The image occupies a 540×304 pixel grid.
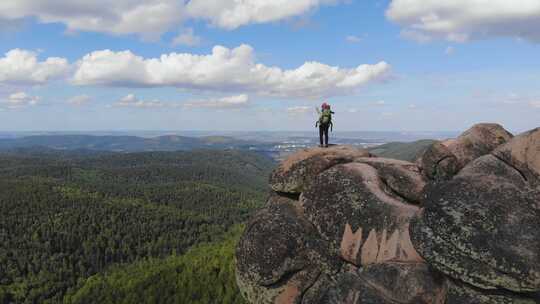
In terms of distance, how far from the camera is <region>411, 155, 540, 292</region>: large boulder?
1694 centimetres

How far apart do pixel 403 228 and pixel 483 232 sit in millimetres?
4933

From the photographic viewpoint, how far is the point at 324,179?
26594mm

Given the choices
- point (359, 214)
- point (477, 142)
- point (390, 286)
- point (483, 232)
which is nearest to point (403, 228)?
point (359, 214)

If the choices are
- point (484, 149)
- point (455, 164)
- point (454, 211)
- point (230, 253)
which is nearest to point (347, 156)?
point (455, 164)

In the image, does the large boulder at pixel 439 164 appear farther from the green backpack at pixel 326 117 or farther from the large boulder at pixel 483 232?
the green backpack at pixel 326 117

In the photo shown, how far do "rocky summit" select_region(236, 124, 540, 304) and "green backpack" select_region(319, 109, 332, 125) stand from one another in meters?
3.63

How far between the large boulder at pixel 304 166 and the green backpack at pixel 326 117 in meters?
3.79

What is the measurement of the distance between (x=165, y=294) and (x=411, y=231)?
454 ft

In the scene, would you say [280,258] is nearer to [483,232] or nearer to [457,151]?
[483,232]

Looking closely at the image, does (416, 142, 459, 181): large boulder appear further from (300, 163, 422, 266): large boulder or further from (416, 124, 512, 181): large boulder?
(300, 163, 422, 266): large boulder

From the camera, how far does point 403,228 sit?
22.0 metres

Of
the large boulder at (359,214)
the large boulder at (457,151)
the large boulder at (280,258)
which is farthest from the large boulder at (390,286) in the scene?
the large boulder at (457,151)

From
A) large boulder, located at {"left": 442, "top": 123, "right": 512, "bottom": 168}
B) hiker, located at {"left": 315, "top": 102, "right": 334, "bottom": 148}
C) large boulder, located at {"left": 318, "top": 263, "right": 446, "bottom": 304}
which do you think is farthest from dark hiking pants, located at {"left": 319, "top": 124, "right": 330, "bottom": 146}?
large boulder, located at {"left": 318, "top": 263, "right": 446, "bottom": 304}

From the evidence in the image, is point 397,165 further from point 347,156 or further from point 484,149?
point 484,149
